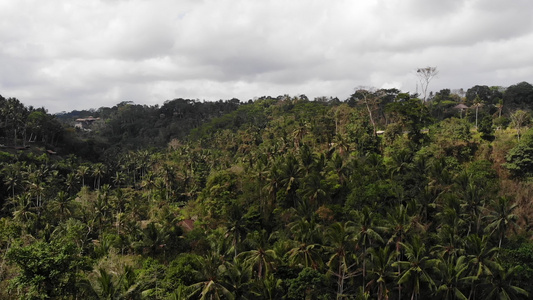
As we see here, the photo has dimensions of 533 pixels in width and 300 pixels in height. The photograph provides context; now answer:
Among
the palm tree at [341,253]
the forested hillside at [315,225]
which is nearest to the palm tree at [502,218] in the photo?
the forested hillside at [315,225]

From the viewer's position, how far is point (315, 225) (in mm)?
46719

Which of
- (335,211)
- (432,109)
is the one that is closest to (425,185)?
(335,211)

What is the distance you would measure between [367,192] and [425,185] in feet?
27.6

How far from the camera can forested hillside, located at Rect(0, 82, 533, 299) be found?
3806 cm

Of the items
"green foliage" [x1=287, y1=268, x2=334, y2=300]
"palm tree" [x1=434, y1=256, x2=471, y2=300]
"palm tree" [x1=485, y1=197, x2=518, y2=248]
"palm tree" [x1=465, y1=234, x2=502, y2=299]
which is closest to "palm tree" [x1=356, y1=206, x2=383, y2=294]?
"green foliage" [x1=287, y1=268, x2=334, y2=300]

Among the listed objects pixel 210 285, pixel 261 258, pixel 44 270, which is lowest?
pixel 210 285

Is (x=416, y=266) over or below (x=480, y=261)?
below

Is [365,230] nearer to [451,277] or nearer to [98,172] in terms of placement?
[451,277]

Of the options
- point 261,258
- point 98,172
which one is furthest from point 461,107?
point 98,172

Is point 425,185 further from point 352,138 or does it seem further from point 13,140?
point 13,140

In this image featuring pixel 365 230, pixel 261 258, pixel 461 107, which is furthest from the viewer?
pixel 461 107

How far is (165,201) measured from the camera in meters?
72.5

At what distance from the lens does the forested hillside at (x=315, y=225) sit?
3806 centimetres

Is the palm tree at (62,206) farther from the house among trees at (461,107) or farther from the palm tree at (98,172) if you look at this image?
the house among trees at (461,107)
